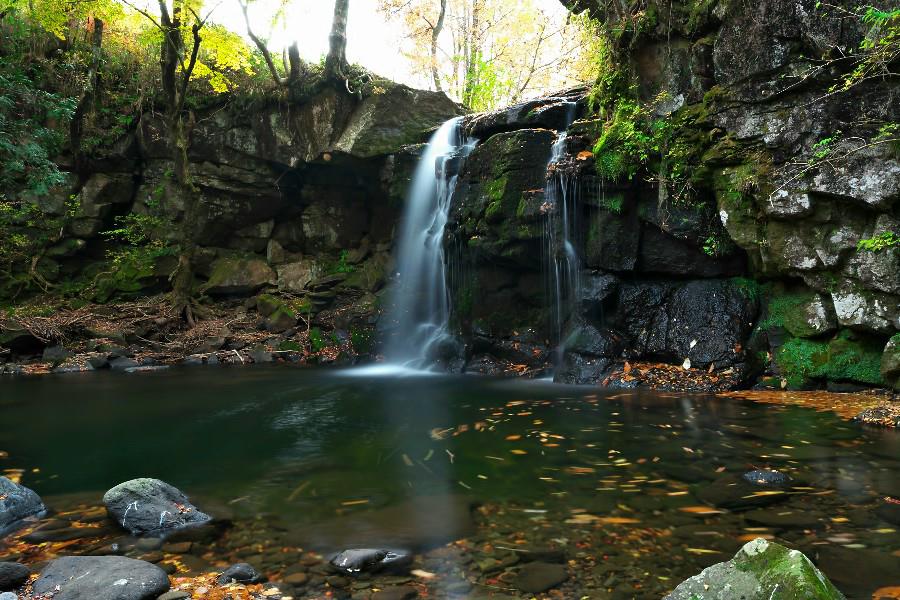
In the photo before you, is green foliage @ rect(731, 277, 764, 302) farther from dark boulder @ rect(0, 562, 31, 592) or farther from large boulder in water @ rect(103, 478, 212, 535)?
dark boulder @ rect(0, 562, 31, 592)

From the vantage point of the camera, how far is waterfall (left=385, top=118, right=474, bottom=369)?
13.1 metres

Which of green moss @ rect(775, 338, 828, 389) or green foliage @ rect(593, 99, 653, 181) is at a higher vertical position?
green foliage @ rect(593, 99, 653, 181)

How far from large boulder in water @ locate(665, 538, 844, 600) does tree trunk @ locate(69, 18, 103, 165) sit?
18.7 m

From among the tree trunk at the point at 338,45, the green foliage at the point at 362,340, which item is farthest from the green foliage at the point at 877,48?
the tree trunk at the point at 338,45

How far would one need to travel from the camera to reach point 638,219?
34.7ft

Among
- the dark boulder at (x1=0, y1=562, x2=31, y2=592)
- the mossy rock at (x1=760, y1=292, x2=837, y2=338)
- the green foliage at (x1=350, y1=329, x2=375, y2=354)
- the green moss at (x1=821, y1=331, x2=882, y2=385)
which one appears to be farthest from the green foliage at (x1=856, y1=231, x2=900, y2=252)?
the green foliage at (x1=350, y1=329, x2=375, y2=354)

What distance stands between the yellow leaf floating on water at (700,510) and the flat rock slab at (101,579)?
3207 millimetres

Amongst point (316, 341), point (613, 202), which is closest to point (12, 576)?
point (613, 202)

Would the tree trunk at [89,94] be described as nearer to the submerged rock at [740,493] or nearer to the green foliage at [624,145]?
the green foliage at [624,145]

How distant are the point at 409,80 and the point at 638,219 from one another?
810 inches

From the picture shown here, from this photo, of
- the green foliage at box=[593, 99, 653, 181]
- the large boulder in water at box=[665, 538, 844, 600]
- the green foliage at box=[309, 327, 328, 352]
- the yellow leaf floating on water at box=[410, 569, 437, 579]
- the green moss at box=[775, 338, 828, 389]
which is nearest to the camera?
the large boulder in water at box=[665, 538, 844, 600]

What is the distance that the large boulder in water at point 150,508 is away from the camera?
372cm

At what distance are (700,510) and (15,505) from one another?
15.6ft

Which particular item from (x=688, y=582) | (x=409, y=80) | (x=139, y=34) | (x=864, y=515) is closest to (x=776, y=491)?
(x=864, y=515)
